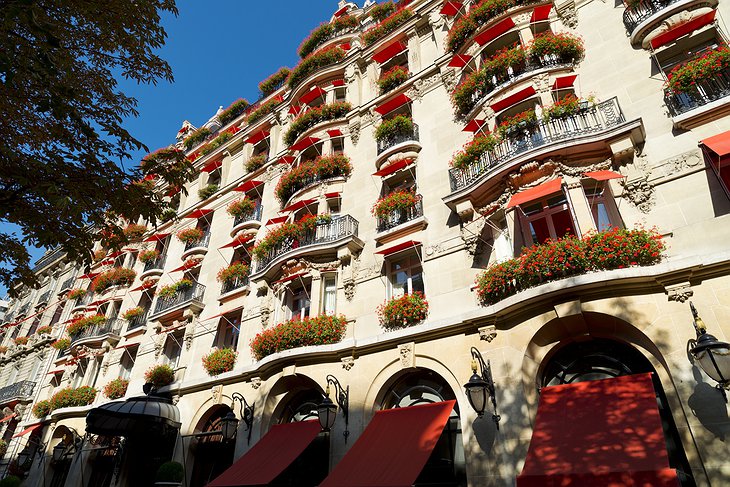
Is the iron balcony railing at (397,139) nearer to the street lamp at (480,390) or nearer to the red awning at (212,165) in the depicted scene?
the street lamp at (480,390)

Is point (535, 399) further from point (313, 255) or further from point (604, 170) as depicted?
point (313, 255)

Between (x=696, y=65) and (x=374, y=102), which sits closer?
(x=696, y=65)

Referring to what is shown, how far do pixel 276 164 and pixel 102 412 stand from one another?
42.3ft

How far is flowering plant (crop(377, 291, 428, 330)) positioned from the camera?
1191 cm

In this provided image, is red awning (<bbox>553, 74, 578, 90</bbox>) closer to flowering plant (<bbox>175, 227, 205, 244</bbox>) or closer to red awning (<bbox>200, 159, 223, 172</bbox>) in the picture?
flowering plant (<bbox>175, 227, 205, 244</bbox>)

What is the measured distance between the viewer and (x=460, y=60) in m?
15.5

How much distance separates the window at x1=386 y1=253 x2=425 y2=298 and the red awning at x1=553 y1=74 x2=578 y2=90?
6639mm

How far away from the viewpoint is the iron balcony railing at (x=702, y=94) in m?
9.72

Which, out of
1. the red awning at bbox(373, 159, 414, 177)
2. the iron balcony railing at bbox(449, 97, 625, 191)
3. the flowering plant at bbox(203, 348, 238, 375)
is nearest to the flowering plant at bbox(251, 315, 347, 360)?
the flowering plant at bbox(203, 348, 238, 375)

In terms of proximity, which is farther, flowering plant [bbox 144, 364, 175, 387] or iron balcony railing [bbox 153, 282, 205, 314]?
iron balcony railing [bbox 153, 282, 205, 314]

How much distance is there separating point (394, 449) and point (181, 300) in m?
14.4

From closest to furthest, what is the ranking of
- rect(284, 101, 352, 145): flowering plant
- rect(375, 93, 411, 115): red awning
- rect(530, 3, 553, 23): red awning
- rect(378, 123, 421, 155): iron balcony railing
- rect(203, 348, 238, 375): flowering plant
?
rect(530, 3, 553, 23): red awning < rect(203, 348, 238, 375): flowering plant < rect(378, 123, 421, 155): iron balcony railing < rect(375, 93, 411, 115): red awning < rect(284, 101, 352, 145): flowering plant

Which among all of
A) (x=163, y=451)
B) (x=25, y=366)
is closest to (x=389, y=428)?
(x=163, y=451)

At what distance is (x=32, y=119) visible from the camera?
8.30 meters
